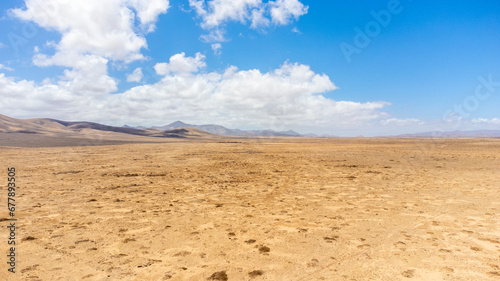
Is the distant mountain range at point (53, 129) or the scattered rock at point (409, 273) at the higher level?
the distant mountain range at point (53, 129)

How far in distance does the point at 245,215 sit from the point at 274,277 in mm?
3166

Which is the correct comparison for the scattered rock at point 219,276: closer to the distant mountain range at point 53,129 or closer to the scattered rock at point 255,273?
the scattered rock at point 255,273

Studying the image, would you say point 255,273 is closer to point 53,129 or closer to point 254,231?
point 254,231

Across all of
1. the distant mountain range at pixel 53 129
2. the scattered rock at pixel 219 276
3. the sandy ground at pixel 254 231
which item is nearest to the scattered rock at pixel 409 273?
the sandy ground at pixel 254 231

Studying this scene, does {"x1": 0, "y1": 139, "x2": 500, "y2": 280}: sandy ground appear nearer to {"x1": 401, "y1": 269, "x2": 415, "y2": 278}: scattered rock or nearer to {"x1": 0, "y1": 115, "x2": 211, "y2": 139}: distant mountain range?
{"x1": 401, "y1": 269, "x2": 415, "y2": 278}: scattered rock

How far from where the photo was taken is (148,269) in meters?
4.32

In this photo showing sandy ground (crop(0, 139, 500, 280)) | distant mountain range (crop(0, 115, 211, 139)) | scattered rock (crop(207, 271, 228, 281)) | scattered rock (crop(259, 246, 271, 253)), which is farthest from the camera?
distant mountain range (crop(0, 115, 211, 139))

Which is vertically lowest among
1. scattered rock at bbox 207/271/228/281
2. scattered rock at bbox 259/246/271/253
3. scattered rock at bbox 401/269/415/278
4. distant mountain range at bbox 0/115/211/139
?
scattered rock at bbox 207/271/228/281

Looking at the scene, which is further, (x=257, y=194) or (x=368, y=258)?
(x=257, y=194)

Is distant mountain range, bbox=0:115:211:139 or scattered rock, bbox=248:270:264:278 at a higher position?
distant mountain range, bbox=0:115:211:139

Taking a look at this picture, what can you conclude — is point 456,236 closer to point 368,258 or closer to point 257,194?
point 368,258

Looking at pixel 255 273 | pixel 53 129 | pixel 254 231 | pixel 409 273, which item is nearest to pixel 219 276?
pixel 255 273

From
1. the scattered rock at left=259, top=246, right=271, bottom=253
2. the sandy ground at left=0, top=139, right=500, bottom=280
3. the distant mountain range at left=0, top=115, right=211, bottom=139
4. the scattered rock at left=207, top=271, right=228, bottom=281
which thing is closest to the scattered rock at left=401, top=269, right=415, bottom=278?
the sandy ground at left=0, top=139, right=500, bottom=280

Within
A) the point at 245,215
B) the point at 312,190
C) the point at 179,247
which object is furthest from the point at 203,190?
the point at 179,247
